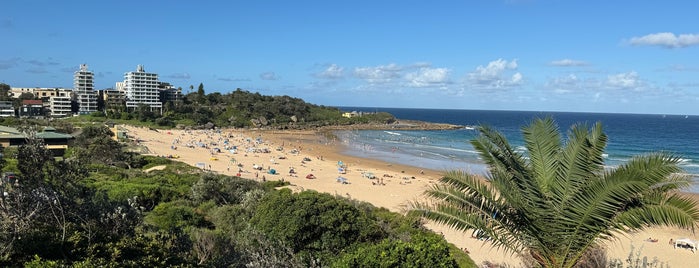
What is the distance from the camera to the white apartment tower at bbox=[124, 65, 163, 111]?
95750 mm

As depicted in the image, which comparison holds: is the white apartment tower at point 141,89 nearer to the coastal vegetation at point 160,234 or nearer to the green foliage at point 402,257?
the coastal vegetation at point 160,234

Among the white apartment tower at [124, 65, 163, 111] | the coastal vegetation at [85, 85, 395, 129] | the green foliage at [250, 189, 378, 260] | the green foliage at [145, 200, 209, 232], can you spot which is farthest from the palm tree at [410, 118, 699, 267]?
the white apartment tower at [124, 65, 163, 111]

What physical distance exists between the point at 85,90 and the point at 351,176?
7823 cm

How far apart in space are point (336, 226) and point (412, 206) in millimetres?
4883

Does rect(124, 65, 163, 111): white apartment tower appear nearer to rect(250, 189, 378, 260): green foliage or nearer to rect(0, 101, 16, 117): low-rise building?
rect(0, 101, 16, 117): low-rise building

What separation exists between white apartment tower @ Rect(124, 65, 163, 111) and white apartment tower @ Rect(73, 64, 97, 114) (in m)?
6.05

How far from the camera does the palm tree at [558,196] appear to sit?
5.32m

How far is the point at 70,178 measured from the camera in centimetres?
798

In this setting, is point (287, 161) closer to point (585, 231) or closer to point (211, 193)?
point (211, 193)

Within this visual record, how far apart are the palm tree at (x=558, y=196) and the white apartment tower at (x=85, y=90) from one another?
95111 mm

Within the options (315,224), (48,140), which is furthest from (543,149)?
(48,140)

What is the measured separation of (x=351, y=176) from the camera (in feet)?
117

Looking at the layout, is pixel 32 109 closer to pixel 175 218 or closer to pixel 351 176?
pixel 351 176

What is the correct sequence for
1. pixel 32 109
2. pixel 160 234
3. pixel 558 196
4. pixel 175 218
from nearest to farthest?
1. pixel 558 196
2. pixel 160 234
3. pixel 175 218
4. pixel 32 109
